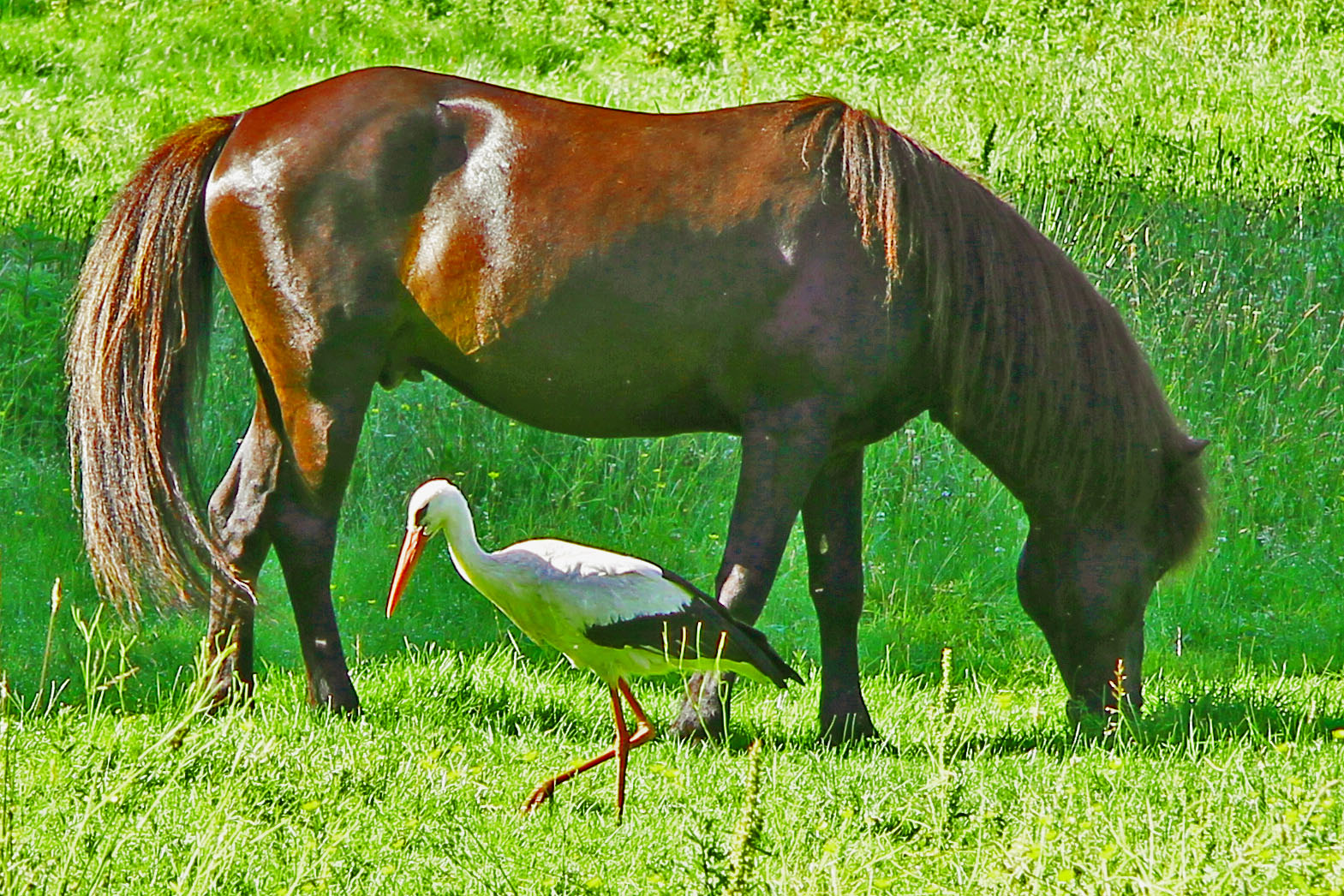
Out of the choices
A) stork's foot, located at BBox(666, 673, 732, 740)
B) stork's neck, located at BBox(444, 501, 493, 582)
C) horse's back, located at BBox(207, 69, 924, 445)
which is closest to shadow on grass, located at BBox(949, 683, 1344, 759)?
stork's foot, located at BBox(666, 673, 732, 740)

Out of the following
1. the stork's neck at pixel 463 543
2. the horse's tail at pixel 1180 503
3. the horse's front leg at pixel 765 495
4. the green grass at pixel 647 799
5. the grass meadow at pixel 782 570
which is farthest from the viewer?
the horse's tail at pixel 1180 503

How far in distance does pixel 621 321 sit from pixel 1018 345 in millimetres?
1243

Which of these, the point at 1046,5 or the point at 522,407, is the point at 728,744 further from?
the point at 1046,5

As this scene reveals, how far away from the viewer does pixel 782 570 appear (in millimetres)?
7164

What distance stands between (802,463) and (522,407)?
94 centimetres

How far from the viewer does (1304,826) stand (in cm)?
295

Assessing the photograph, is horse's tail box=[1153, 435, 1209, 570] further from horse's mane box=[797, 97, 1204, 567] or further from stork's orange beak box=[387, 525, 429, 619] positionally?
stork's orange beak box=[387, 525, 429, 619]

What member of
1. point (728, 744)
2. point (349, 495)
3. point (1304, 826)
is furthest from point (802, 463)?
point (349, 495)

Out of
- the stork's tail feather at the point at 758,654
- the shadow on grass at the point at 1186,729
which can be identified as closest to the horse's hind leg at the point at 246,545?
the stork's tail feather at the point at 758,654

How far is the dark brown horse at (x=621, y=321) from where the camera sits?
15.6 ft

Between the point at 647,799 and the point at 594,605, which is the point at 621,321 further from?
the point at 647,799

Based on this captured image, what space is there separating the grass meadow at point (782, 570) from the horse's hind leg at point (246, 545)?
0.60ft

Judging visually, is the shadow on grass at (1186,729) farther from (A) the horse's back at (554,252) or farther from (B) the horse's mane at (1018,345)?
(A) the horse's back at (554,252)

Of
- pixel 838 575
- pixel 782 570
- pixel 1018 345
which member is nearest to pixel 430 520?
pixel 838 575
